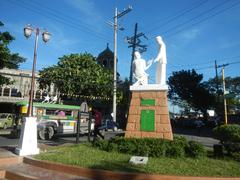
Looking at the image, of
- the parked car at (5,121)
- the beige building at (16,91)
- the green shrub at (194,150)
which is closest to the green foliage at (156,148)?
the green shrub at (194,150)

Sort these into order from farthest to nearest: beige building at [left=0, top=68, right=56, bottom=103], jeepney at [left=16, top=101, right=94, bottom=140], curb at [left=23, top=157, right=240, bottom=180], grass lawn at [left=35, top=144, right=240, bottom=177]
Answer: beige building at [left=0, top=68, right=56, bottom=103] → jeepney at [left=16, top=101, right=94, bottom=140] → grass lawn at [left=35, top=144, right=240, bottom=177] → curb at [left=23, top=157, right=240, bottom=180]

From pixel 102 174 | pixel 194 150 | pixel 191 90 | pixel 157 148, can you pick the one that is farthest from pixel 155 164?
pixel 191 90

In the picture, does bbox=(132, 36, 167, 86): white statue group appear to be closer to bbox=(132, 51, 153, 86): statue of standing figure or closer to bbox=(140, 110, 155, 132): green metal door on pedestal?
bbox=(132, 51, 153, 86): statue of standing figure

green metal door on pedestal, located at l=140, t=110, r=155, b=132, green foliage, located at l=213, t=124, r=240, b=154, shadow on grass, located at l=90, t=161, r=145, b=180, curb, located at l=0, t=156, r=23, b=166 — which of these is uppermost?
green metal door on pedestal, located at l=140, t=110, r=155, b=132

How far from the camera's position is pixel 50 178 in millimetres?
7320

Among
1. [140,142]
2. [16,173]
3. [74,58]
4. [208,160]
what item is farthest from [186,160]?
[74,58]

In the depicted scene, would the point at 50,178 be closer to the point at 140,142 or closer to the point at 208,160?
the point at 140,142

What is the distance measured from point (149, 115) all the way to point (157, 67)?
2.22 metres

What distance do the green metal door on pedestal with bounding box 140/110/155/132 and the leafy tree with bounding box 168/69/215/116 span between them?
132 feet

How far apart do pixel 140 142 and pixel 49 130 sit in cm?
976

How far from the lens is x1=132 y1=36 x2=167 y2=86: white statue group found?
474 inches

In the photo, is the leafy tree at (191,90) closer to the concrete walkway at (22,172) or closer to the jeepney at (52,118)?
the jeepney at (52,118)

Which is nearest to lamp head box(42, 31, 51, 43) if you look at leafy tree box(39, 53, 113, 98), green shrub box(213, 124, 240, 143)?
green shrub box(213, 124, 240, 143)

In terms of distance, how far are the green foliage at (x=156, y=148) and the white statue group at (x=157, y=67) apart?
2.90 meters
